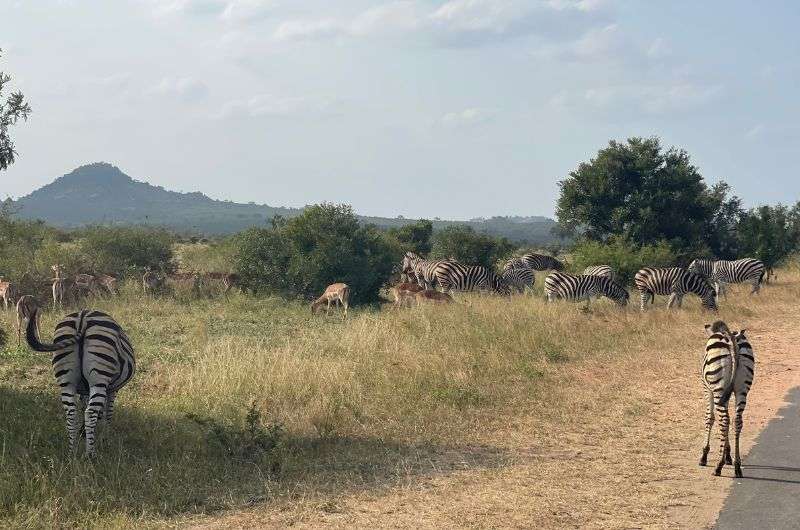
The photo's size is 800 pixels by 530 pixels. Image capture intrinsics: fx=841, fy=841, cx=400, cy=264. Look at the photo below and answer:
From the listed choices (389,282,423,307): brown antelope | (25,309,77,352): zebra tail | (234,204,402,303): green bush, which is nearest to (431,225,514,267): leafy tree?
(234,204,402,303): green bush

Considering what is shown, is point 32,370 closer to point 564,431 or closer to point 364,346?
point 364,346

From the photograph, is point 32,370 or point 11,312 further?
point 11,312

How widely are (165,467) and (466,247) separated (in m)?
26.5

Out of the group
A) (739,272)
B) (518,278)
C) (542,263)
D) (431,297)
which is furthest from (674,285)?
(542,263)

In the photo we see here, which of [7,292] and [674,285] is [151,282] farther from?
[674,285]

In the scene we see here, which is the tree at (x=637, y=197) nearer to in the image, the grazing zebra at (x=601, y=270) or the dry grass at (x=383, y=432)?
the grazing zebra at (x=601, y=270)

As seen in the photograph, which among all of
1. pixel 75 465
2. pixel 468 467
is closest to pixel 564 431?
pixel 468 467

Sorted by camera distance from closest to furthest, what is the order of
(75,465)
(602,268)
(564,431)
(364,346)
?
(75,465) < (564,431) < (364,346) < (602,268)

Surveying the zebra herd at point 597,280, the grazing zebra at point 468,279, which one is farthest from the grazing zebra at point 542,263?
the grazing zebra at point 468,279

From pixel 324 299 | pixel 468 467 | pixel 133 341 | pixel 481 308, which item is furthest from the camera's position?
pixel 324 299

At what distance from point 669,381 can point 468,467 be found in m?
5.81

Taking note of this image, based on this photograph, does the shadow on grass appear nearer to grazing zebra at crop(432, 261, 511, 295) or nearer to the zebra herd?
the zebra herd

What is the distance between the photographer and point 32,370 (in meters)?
12.6

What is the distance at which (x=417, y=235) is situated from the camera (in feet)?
148
